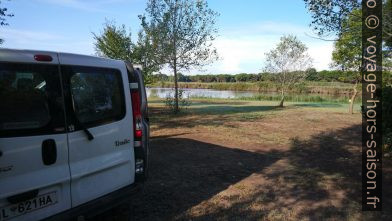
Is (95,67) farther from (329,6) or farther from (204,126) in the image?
(204,126)

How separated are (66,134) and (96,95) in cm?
55

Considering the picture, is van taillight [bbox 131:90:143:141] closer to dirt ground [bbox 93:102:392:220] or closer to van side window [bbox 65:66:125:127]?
van side window [bbox 65:66:125:127]

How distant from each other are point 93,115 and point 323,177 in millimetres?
4466

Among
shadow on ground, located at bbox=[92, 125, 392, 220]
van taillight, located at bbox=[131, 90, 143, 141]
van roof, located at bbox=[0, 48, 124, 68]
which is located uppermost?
van roof, located at bbox=[0, 48, 124, 68]

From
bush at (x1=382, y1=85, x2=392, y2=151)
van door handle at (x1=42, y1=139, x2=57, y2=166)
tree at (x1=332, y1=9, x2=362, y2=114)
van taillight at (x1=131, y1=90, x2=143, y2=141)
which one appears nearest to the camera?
van door handle at (x1=42, y1=139, x2=57, y2=166)

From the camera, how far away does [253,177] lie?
20.4 ft

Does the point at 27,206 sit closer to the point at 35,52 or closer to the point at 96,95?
the point at 96,95

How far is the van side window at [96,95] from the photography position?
330 cm

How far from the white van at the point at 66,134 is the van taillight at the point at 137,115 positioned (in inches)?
0.5

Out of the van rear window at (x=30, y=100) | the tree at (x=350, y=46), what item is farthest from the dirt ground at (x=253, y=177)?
the tree at (x=350, y=46)

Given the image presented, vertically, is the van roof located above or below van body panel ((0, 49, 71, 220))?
above

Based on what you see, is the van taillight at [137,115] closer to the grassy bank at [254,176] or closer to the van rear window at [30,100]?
the grassy bank at [254,176]

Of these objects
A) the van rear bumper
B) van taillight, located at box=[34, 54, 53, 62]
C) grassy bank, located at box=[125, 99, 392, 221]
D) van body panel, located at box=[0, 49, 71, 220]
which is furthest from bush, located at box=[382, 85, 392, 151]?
van taillight, located at box=[34, 54, 53, 62]

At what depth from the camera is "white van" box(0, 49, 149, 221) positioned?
279cm
